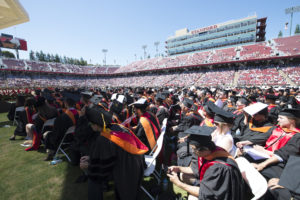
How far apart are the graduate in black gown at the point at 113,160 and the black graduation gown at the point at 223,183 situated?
1.08 meters

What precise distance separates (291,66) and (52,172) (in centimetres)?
3614

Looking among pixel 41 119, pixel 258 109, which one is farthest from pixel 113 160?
pixel 41 119

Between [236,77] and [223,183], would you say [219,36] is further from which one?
[223,183]

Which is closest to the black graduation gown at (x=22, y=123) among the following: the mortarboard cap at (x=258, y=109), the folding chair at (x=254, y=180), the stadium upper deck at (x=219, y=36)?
the folding chair at (x=254, y=180)

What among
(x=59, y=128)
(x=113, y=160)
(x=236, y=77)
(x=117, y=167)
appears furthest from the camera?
(x=236, y=77)

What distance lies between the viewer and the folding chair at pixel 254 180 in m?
1.52

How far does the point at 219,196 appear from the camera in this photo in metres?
1.43

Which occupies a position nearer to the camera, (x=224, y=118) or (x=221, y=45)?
(x=224, y=118)

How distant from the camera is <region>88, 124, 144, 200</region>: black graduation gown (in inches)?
→ 79.3

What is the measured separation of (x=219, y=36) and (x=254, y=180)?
6785 cm

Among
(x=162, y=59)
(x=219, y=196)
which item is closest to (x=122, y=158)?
(x=219, y=196)

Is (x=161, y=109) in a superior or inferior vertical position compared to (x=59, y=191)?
superior

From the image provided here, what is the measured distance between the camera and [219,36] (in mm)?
57750

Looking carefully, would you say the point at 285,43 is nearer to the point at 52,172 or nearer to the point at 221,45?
the point at 221,45
